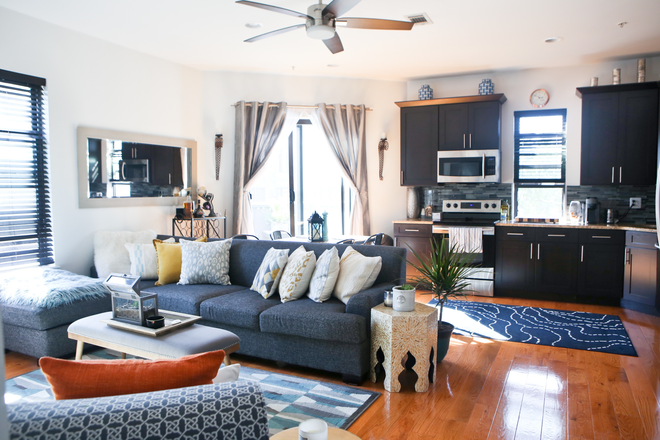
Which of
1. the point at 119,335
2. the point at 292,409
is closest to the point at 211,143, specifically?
the point at 119,335

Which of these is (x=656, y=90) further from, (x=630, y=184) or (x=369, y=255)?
(x=369, y=255)

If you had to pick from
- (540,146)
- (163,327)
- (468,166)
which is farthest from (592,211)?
(163,327)

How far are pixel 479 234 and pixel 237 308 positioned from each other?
11.1 feet

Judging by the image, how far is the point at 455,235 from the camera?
18.5ft

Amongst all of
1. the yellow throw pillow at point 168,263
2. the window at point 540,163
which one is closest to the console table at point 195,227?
the yellow throw pillow at point 168,263

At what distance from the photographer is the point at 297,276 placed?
3.48 meters

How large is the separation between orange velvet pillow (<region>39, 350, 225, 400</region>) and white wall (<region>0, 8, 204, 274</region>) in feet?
12.8

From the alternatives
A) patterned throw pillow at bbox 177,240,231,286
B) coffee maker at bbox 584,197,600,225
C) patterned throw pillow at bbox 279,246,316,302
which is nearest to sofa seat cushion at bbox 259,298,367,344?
patterned throw pillow at bbox 279,246,316,302

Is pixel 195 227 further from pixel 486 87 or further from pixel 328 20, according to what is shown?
pixel 486 87

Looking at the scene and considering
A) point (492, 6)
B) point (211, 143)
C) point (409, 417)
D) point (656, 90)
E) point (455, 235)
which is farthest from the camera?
point (211, 143)

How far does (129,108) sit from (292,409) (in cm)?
407

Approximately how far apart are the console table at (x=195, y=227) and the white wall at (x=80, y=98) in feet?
0.63

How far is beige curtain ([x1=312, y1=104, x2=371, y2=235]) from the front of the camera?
6461 mm

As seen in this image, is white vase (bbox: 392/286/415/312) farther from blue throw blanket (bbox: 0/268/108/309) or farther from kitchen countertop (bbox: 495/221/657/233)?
kitchen countertop (bbox: 495/221/657/233)
